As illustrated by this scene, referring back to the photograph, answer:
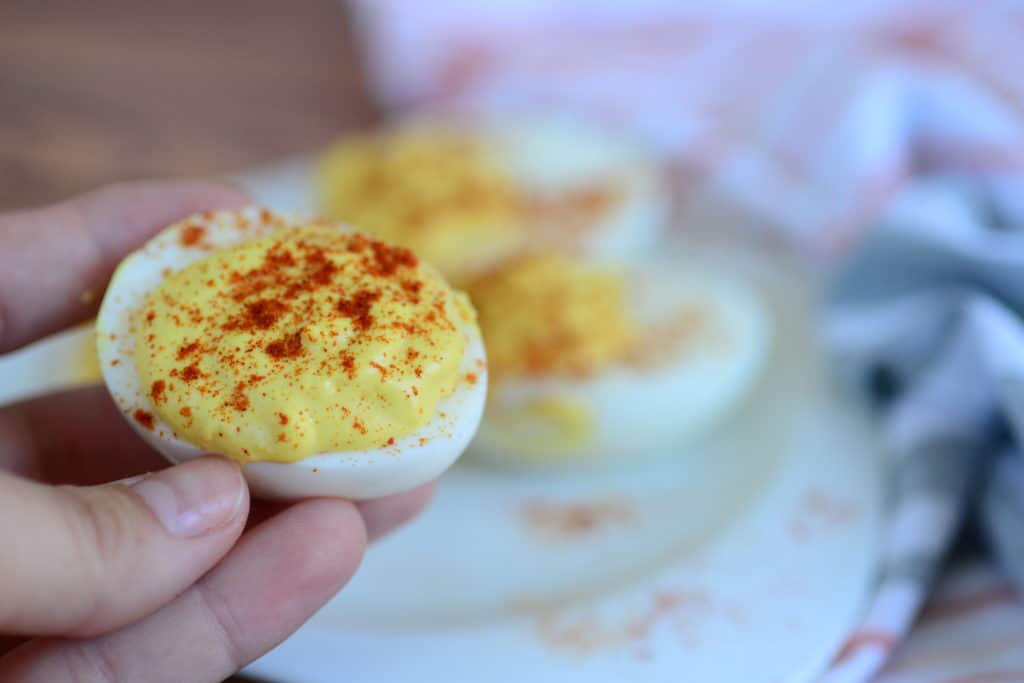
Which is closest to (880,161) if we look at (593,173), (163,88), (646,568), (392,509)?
(593,173)

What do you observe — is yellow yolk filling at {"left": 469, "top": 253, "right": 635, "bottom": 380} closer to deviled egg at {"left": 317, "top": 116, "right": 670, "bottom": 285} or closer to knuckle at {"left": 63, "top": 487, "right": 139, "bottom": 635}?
deviled egg at {"left": 317, "top": 116, "right": 670, "bottom": 285}

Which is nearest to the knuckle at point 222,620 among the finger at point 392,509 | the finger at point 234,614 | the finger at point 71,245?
the finger at point 234,614

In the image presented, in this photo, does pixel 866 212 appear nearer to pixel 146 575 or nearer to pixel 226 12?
pixel 146 575

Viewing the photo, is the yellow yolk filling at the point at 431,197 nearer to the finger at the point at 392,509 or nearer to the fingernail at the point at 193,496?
the finger at the point at 392,509

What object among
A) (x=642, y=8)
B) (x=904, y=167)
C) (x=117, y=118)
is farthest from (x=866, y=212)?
(x=117, y=118)

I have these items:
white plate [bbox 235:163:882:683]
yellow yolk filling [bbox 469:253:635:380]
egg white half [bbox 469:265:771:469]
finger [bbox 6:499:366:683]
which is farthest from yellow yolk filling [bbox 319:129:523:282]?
finger [bbox 6:499:366:683]
